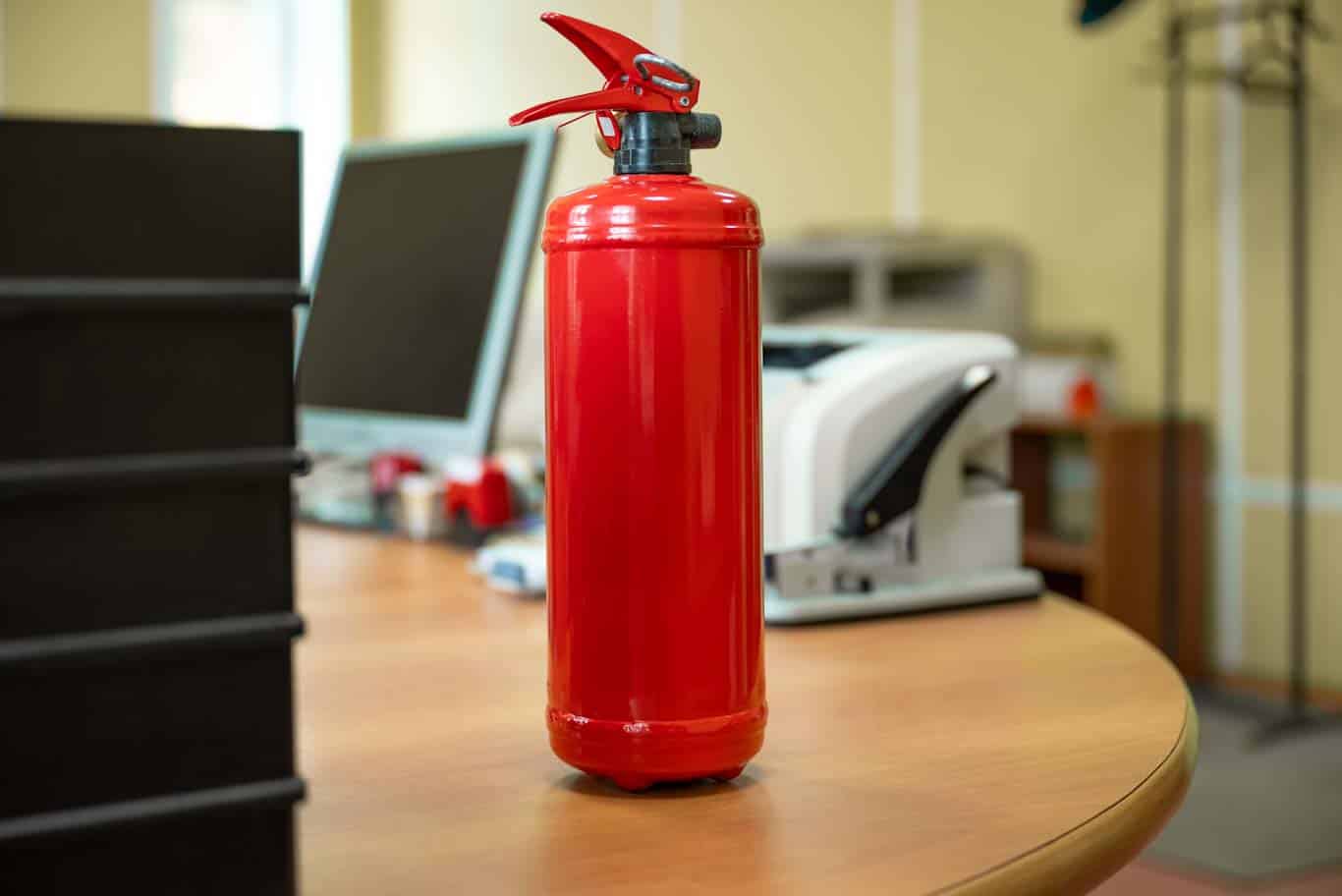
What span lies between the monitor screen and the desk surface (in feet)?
1.62

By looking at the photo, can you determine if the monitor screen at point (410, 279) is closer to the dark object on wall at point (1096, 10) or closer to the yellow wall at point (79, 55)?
the dark object on wall at point (1096, 10)

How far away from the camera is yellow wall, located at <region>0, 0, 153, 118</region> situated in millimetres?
5238

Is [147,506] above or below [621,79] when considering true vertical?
below

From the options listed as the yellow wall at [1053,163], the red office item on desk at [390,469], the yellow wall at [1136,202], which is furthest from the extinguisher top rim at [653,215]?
the yellow wall at [1136,202]

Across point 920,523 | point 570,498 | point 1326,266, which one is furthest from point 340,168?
point 1326,266

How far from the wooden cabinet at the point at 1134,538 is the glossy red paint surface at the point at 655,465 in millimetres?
2675

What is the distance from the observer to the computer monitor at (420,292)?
1.36 meters

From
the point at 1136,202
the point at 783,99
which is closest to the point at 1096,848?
the point at 1136,202

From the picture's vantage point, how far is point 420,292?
1460 mm

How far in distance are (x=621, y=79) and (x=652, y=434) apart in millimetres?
144

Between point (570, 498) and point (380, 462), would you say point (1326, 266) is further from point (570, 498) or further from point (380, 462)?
point (570, 498)

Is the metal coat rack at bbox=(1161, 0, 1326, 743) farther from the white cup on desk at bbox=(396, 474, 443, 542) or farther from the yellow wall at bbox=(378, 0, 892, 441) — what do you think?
the white cup on desk at bbox=(396, 474, 443, 542)

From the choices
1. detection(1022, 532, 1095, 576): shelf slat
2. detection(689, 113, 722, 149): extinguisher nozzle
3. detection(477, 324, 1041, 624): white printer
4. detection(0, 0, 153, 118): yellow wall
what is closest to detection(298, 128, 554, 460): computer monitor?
detection(477, 324, 1041, 624): white printer

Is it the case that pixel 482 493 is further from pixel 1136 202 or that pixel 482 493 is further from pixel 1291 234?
pixel 1136 202
